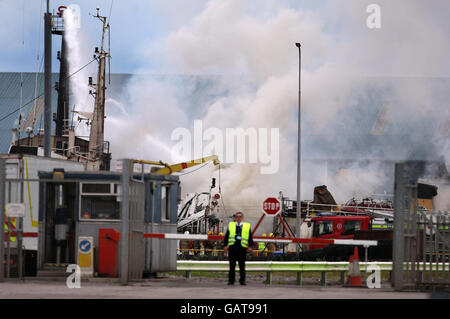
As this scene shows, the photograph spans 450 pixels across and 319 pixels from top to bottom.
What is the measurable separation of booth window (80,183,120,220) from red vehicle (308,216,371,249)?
21.6 meters

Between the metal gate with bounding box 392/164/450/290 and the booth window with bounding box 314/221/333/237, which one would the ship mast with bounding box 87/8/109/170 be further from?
the metal gate with bounding box 392/164/450/290

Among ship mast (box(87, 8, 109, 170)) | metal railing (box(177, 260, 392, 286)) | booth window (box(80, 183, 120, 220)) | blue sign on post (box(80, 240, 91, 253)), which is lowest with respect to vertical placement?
metal railing (box(177, 260, 392, 286))

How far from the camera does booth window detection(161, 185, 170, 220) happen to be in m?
21.2

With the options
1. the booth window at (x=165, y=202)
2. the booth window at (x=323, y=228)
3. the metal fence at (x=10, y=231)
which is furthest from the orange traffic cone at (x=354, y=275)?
the booth window at (x=323, y=228)

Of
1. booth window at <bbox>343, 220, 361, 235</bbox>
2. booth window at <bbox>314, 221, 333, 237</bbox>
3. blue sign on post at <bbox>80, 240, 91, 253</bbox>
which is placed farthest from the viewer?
booth window at <bbox>314, 221, 333, 237</bbox>

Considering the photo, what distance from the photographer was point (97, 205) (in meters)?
19.2

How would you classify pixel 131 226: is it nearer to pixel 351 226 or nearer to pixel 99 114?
pixel 351 226

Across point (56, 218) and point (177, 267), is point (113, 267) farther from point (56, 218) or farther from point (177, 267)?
point (177, 267)

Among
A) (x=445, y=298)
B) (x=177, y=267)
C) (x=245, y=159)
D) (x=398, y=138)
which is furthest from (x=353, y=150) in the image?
(x=445, y=298)

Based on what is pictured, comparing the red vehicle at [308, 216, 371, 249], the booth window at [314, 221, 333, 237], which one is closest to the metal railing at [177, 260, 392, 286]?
the red vehicle at [308, 216, 371, 249]

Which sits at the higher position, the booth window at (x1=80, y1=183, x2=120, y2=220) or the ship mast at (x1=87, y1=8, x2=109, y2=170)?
the ship mast at (x1=87, y1=8, x2=109, y2=170)

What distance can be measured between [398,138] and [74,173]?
6992 cm

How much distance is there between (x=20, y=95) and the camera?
289 ft

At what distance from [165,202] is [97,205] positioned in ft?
8.57
